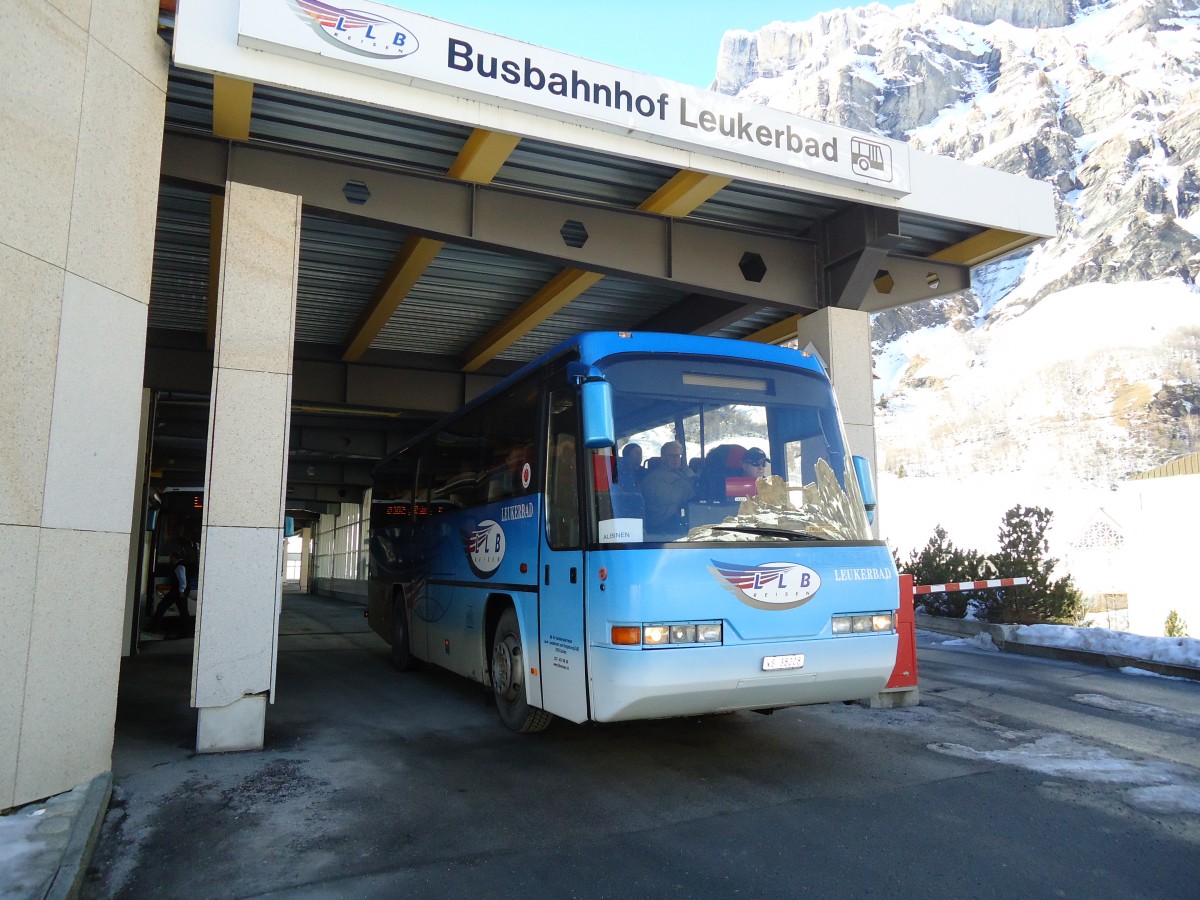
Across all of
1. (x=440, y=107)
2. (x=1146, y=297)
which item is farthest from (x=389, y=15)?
(x=1146, y=297)

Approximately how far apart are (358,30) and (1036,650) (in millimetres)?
11124

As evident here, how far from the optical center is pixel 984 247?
1102 cm

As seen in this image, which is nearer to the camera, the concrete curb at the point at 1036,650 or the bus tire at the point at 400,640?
the concrete curb at the point at 1036,650

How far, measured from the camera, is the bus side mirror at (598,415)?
5.81m

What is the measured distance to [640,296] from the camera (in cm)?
1307

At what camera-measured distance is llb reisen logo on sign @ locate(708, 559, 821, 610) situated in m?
5.91

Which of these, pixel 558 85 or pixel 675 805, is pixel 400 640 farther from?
pixel 558 85

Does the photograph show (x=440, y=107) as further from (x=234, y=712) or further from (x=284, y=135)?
(x=234, y=712)

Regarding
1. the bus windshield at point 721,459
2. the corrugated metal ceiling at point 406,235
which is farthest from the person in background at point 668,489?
the corrugated metal ceiling at point 406,235

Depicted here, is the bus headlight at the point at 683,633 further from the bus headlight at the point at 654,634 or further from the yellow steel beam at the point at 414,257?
the yellow steel beam at the point at 414,257

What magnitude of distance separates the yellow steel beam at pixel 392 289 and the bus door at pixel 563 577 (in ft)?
11.7

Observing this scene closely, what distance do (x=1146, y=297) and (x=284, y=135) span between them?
457ft

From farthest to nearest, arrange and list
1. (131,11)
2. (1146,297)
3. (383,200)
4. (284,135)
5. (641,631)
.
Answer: (1146,297), (383,200), (284,135), (131,11), (641,631)

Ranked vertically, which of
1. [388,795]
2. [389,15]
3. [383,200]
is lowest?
[388,795]
